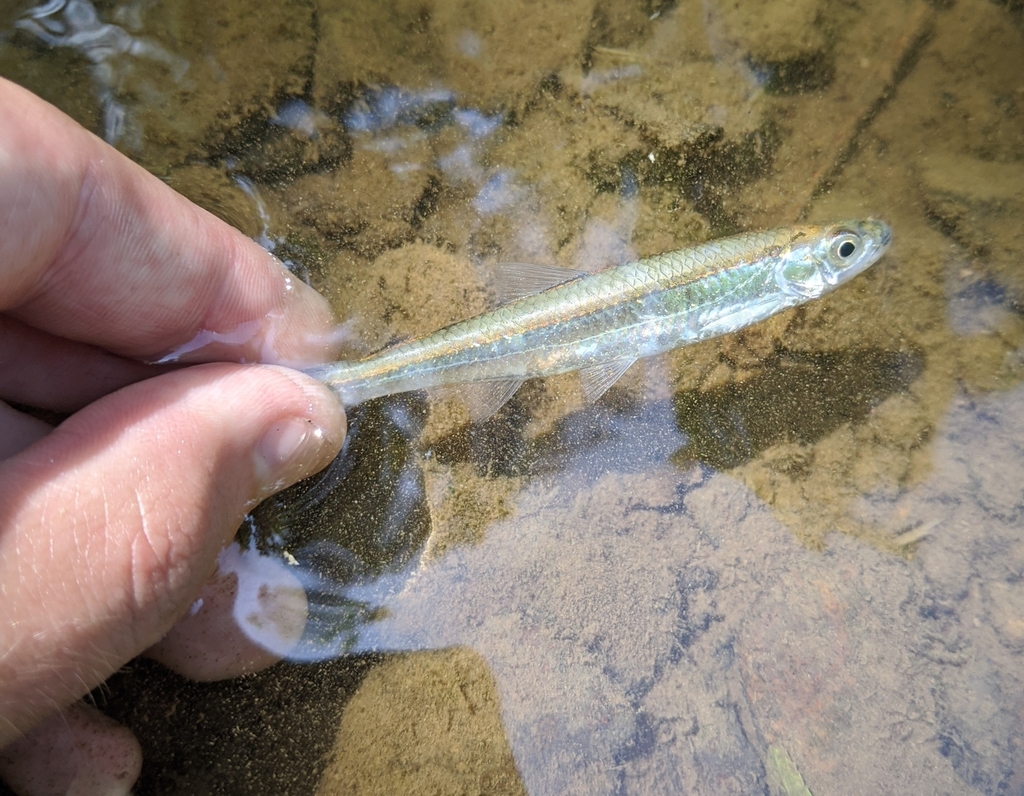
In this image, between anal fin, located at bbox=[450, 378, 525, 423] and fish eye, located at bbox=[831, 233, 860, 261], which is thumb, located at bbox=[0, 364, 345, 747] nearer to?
anal fin, located at bbox=[450, 378, 525, 423]

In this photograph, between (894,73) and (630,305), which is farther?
(894,73)

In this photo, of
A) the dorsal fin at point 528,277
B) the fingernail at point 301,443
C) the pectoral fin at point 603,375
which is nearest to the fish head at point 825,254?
the pectoral fin at point 603,375

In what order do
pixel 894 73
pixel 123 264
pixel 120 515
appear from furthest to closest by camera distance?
pixel 894 73 < pixel 123 264 < pixel 120 515

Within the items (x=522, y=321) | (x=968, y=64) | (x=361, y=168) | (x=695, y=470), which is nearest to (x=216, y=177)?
(x=361, y=168)

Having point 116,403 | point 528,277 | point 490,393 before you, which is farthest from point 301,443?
point 528,277

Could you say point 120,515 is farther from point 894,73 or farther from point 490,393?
point 894,73

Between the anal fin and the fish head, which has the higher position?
the fish head

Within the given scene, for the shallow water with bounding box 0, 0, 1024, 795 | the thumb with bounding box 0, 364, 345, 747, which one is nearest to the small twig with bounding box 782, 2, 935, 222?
the shallow water with bounding box 0, 0, 1024, 795
